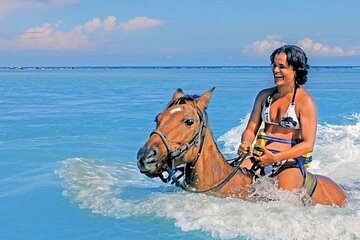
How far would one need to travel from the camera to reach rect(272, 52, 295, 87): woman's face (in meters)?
5.09

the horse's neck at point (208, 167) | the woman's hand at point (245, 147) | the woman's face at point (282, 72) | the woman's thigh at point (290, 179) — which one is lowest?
the woman's thigh at point (290, 179)

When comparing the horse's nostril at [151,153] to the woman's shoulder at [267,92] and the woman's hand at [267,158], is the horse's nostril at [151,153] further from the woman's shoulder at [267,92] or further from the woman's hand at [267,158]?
the woman's shoulder at [267,92]

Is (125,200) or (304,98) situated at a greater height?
(304,98)

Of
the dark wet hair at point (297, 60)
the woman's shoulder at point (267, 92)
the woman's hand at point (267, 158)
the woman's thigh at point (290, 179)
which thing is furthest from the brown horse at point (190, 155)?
the dark wet hair at point (297, 60)

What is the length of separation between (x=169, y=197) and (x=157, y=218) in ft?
1.30

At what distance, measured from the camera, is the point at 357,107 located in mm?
24812

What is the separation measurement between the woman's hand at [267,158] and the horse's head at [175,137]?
626 millimetres

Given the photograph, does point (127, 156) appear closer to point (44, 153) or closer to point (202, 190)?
point (44, 153)

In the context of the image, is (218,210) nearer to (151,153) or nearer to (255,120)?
(255,120)

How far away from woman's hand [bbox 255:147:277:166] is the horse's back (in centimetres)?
70

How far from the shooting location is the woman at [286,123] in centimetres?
511

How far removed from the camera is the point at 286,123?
522 cm

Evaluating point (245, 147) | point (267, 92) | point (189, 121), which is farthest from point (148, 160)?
point (267, 92)

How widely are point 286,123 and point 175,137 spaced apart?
117cm
